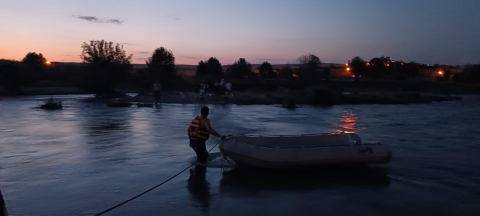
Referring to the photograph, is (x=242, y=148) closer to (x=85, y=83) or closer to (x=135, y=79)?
(x=85, y=83)

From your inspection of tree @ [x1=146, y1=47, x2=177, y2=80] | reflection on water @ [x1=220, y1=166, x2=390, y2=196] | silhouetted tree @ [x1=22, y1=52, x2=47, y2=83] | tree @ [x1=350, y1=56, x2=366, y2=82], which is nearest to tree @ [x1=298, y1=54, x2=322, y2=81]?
tree @ [x1=350, y1=56, x2=366, y2=82]

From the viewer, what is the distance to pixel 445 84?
72562mm

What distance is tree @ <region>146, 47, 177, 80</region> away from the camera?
72875 mm

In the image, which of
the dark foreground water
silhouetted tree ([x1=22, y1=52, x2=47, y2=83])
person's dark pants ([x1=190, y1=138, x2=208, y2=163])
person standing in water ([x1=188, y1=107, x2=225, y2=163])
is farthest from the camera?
silhouetted tree ([x1=22, y1=52, x2=47, y2=83])

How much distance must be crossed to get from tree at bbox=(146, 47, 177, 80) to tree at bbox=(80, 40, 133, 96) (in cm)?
3071

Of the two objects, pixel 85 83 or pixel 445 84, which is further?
pixel 445 84

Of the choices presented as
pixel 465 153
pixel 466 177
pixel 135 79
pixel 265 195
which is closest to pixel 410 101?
pixel 465 153

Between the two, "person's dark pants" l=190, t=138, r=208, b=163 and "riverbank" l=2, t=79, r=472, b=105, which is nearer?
"person's dark pants" l=190, t=138, r=208, b=163

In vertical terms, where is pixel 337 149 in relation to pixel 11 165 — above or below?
above

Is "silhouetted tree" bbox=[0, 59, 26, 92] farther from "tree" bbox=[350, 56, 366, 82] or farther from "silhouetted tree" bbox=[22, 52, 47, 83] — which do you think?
"tree" bbox=[350, 56, 366, 82]

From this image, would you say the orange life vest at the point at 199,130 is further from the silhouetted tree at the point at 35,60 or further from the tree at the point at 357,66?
the silhouetted tree at the point at 35,60

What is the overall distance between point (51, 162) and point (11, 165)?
0.89 metres

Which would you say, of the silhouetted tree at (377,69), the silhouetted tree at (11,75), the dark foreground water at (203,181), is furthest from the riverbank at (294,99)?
the silhouetted tree at (377,69)

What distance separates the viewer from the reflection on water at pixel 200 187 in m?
7.35
